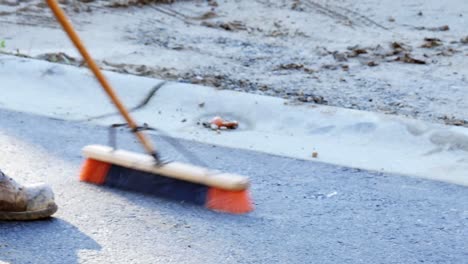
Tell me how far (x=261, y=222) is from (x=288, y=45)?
3.24 m

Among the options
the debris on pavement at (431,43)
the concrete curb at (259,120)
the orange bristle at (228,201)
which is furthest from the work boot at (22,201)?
the debris on pavement at (431,43)

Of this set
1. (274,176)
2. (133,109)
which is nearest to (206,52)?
(133,109)

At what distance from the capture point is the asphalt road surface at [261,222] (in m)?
3.26

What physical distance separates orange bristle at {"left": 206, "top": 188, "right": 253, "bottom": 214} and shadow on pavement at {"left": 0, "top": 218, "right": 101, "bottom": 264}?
1.45 ft

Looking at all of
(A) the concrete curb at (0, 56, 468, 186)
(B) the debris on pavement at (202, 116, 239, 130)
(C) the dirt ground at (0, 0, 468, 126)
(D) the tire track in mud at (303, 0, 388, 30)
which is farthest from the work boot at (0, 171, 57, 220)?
(D) the tire track in mud at (303, 0, 388, 30)

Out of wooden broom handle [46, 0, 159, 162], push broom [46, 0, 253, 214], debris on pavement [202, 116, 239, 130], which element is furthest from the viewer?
debris on pavement [202, 116, 239, 130]

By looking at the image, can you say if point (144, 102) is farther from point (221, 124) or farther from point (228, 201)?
point (228, 201)

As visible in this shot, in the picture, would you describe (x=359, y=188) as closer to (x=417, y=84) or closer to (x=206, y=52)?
(x=417, y=84)

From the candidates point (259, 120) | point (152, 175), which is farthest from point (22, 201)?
point (259, 120)

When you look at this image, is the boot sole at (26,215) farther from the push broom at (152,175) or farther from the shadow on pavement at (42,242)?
the push broom at (152,175)

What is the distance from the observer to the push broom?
3.31m

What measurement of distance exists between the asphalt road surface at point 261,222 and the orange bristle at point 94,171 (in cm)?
4

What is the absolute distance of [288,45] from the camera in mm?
6645

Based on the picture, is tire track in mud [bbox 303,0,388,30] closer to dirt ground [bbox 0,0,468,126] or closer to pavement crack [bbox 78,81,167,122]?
dirt ground [bbox 0,0,468,126]
